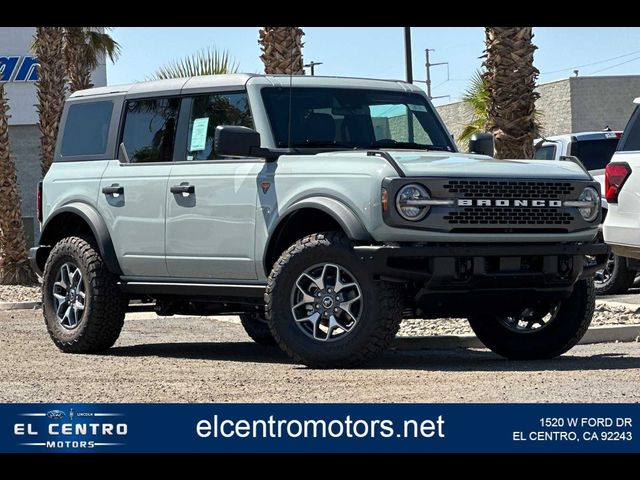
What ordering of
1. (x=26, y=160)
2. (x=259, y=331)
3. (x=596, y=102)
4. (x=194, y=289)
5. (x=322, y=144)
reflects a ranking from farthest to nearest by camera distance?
(x=596, y=102) < (x=26, y=160) < (x=259, y=331) < (x=194, y=289) < (x=322, y=144)

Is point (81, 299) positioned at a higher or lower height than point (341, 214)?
lower

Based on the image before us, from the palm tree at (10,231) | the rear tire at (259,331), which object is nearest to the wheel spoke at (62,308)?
the rear tire at (259,331)

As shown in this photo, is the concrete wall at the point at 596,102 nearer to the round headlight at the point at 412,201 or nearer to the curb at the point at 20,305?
the curb at the point at 20,305

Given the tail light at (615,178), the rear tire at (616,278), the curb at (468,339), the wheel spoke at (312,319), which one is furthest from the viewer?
the rear tire at (616,278)

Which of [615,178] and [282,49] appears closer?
[615,178]

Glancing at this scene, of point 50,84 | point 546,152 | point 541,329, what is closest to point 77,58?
point 50,84

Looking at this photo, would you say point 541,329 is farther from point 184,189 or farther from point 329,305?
point 184,189

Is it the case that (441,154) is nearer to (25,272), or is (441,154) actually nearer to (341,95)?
(341,95)

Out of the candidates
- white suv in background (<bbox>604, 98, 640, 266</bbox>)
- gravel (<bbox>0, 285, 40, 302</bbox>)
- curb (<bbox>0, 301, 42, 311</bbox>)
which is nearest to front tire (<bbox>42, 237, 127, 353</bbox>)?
Answer: white suv in background (<bbox>604, 98, 640, 266</bbox>)

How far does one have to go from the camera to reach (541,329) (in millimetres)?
10438

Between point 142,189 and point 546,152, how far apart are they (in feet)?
27.3

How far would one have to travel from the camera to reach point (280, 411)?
23.6ft

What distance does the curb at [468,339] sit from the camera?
38.4 ft
